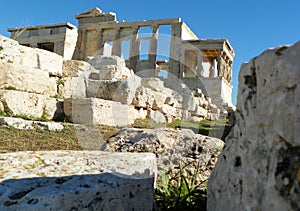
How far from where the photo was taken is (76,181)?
220cm

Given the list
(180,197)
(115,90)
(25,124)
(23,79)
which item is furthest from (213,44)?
(180,197)

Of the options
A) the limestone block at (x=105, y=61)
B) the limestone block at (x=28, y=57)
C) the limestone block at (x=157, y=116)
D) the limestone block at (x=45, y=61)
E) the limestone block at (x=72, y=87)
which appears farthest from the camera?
the limestone block at (x=105, y=61)

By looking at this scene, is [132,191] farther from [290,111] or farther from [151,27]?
[151,27]

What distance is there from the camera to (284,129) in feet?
4.59

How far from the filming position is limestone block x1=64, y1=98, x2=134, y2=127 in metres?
10.4

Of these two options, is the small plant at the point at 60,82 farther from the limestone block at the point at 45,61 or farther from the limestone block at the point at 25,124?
the limestone block at the point at 25,124

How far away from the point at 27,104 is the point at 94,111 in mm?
1922

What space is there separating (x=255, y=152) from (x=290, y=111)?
11.9 inches

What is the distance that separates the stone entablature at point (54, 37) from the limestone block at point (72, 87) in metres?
17.0

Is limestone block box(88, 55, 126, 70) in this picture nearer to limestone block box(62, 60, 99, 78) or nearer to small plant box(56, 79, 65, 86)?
limestone block box(62, 60, 99, 78)

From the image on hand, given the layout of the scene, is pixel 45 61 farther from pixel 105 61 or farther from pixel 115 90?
pixel 105 61

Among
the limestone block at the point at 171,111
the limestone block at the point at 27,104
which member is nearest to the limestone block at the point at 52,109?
the limestone block at the point at 27,104

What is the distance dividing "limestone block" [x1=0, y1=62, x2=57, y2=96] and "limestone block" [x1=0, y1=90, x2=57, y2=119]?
523mm

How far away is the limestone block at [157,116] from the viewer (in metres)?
13.7
